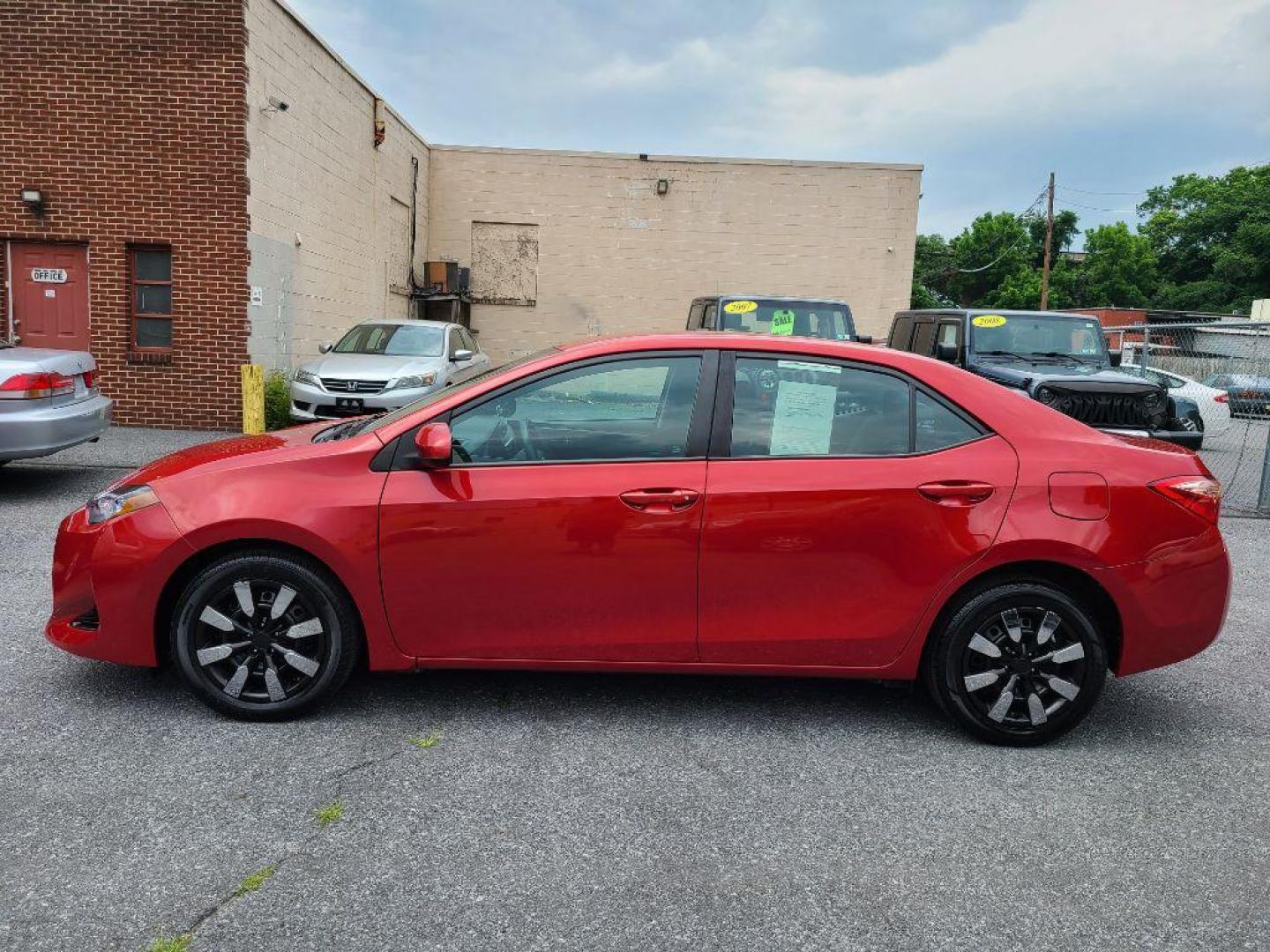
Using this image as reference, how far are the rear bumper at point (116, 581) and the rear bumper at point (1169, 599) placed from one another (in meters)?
3.56

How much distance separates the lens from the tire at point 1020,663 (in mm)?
3766

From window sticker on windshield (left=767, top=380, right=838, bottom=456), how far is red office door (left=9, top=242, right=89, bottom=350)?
478 inches

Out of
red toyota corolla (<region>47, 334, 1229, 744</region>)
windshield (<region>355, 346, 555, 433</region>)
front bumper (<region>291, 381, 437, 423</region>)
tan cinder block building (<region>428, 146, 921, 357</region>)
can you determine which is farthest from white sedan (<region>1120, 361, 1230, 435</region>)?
tan cinder block building (<region>428, 146, 921, 357</region>)

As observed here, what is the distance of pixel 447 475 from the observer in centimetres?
376

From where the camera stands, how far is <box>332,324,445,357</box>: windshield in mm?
13336

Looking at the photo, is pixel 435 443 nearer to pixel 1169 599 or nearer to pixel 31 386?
pixel 1169 599

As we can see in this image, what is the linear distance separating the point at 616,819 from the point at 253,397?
9.29 m

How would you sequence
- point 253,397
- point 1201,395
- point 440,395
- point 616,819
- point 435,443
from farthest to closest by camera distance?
point 1201,395 < point 253,397 < point 440,395 < point 435,443 < point 616,819

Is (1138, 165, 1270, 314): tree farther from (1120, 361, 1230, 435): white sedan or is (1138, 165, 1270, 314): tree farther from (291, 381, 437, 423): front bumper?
(291, 381, 437, 423): front bumper

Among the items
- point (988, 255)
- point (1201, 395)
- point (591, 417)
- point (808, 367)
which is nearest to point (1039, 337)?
point (1201, 395)

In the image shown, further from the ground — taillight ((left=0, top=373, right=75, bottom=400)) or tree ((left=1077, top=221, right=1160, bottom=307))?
tree ((left=1077, top=221, right=1160, bottom=307))

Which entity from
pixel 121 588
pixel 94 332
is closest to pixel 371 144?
pixel 94 332

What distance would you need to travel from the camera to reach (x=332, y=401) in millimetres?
11711

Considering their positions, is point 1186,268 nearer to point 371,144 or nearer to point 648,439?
point 371,144
